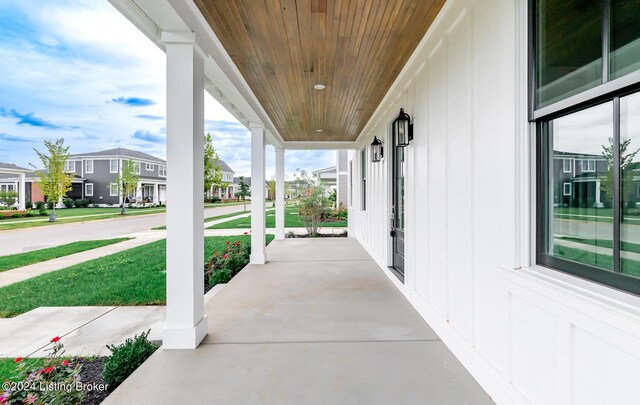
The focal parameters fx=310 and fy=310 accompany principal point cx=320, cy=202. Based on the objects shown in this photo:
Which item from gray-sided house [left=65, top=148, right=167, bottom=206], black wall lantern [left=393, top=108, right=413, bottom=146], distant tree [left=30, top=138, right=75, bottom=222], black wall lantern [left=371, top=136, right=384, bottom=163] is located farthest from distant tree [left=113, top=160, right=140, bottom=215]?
black wall lantern [left=393, top=108, right=413, bottom=146]

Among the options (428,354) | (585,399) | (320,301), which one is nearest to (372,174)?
(320,301)

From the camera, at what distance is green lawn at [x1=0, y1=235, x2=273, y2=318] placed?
3.93 meters

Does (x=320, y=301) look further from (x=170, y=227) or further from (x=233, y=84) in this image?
(x=233, y=84)

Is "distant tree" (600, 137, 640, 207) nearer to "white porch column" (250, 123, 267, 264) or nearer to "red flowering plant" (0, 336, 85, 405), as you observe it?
"red flowering plant" (0, 336, 85, 405)

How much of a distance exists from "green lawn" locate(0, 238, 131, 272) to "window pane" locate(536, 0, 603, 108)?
8280 mm

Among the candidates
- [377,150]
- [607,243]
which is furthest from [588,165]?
[377,150]

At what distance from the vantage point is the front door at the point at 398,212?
4.52m

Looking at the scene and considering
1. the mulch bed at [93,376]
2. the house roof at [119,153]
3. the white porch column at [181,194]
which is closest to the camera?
the mulch bed at [93,376]

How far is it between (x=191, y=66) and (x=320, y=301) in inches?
114

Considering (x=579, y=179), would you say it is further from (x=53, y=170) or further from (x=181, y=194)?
(x=53, y=170)

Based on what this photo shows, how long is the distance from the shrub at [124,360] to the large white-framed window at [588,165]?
3112mm

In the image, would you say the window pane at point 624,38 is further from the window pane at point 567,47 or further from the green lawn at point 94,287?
the green lawn at point 94,287

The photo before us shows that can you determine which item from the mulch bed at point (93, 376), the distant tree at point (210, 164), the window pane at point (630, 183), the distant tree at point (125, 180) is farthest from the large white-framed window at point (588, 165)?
the distant tree at point (125, 180)

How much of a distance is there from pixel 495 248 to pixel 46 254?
9.04 metres
